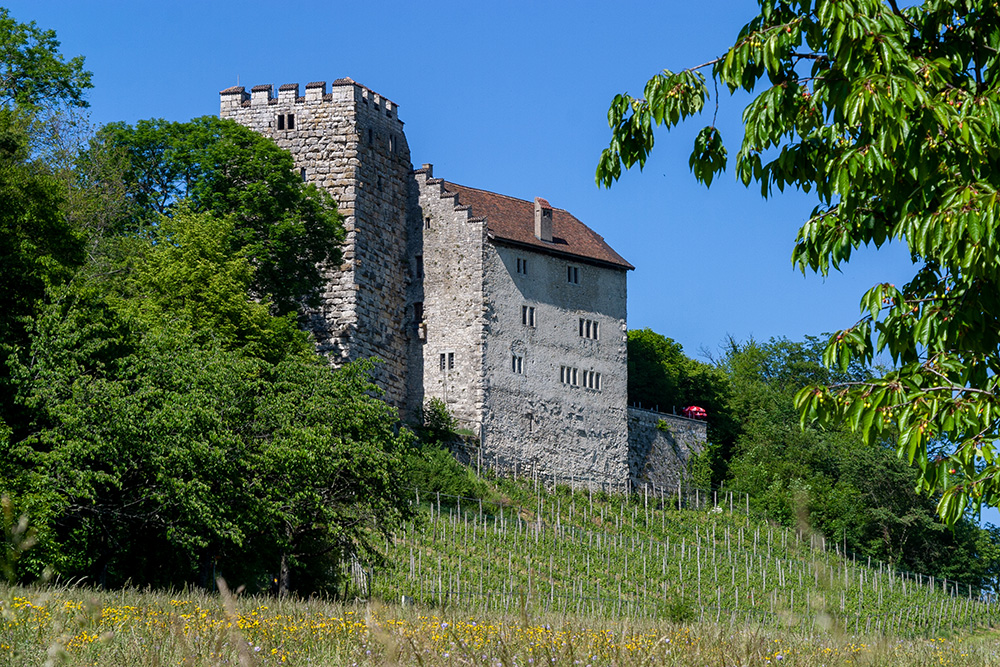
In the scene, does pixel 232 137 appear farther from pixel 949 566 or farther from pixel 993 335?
pixel 993 335

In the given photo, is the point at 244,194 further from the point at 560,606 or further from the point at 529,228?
the point at 560,606

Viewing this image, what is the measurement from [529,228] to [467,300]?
5.69 meters

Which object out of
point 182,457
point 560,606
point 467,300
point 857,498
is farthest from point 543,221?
point 182,457

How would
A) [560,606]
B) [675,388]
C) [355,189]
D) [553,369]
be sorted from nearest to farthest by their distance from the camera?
[560,606] → [355,189] → [553,369] → [675,388]

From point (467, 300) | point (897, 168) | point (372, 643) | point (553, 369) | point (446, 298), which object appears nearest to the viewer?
point (897, 168)

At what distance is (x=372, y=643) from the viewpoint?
9.05 metres

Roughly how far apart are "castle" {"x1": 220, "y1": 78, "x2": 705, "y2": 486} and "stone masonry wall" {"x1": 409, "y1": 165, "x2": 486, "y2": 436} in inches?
2.2

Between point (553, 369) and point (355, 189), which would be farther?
point (553, 369)

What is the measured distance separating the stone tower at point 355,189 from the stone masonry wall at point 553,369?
4188 mm

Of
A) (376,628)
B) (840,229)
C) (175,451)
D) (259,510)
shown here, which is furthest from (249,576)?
(376,628)

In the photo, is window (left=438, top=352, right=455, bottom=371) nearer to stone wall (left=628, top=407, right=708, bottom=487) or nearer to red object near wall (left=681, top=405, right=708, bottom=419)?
stone wall (left=628, top=407, right=708, bottom=487)

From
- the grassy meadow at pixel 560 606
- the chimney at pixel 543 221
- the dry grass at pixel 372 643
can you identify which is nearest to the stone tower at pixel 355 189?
the chimney at pixel 543 221

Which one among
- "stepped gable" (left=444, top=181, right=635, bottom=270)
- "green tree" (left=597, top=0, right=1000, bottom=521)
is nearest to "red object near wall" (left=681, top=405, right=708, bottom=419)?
"stepped gable" (left=444, top=181, right=635, bottom=270)

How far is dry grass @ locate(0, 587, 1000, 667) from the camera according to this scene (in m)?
7.78
